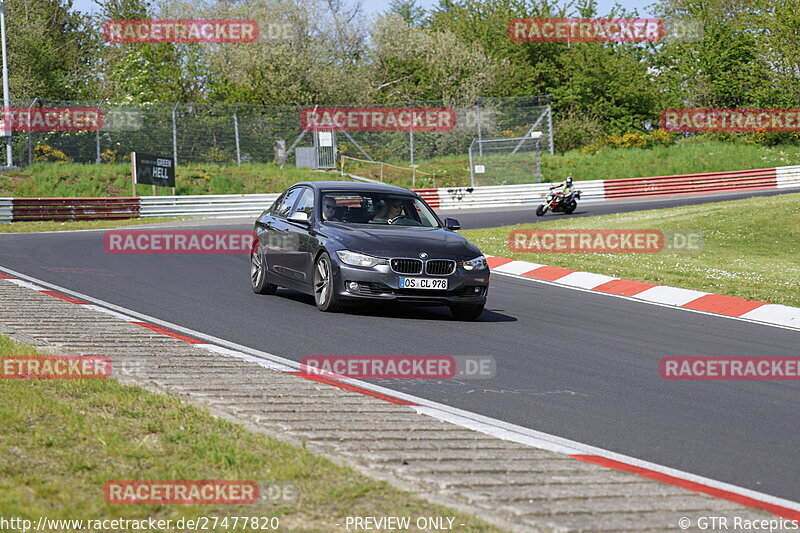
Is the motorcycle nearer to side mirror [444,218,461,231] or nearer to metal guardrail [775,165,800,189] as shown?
metal guardrail [775,165,800,189]

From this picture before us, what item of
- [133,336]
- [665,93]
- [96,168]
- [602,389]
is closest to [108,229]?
[96,168]

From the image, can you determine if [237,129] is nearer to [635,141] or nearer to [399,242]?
[635,141]

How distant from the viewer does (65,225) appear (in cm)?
2980

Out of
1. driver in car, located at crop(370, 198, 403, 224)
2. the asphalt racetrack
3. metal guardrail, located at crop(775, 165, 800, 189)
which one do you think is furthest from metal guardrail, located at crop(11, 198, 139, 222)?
metal guardrail, located at crop(775, 165, 800, 189)

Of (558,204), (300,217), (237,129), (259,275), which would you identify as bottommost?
(259,275)

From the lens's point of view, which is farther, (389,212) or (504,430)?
(389,212)

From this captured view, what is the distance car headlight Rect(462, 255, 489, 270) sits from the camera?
11531 millimetres

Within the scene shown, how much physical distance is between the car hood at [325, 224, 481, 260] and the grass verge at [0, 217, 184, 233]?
729 inches

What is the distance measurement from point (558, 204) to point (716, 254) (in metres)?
12.3

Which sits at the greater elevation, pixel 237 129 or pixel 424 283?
pixel 237 129

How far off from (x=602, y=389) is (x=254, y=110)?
3267cm

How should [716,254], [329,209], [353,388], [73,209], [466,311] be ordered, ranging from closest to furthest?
[353,388]
[466,311]
[329,209]
[716,254]
[73,209]

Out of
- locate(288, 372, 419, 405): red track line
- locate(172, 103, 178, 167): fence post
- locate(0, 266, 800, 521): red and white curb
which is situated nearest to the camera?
locate(0, 266, 800, 521): red and white curb

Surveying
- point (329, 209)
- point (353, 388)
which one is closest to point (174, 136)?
point (329, 209)
